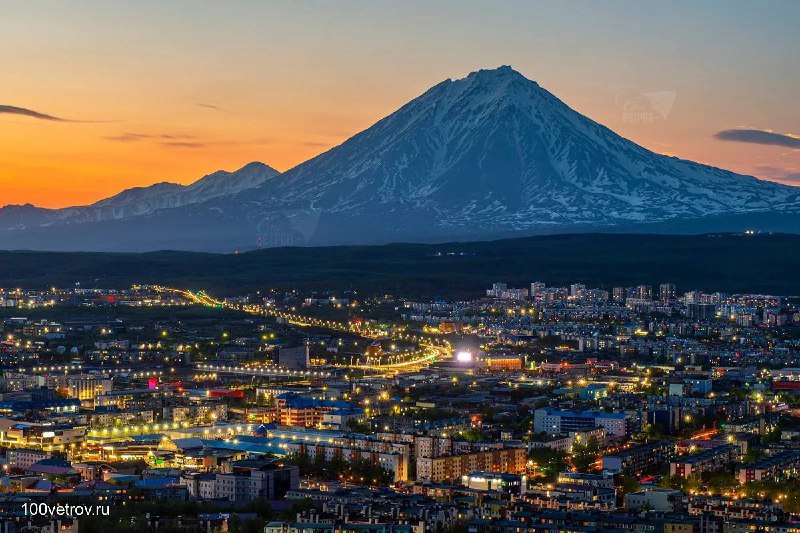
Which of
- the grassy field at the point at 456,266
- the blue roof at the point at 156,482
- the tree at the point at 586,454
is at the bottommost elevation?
the tree at the point at 586,454

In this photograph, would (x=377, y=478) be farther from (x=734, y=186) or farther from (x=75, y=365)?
(x=734, y=186)

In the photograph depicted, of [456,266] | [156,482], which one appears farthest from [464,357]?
[456,266]

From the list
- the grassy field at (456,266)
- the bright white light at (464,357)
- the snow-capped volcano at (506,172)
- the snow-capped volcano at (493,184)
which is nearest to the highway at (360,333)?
the bright white light at (464,357)

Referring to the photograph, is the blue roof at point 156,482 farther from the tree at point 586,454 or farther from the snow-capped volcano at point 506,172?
the snow-capped volcano at point 506,172

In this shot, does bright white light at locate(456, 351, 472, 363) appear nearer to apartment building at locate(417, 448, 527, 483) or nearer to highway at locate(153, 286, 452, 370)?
highway at locate(153, 286, 452, 370)

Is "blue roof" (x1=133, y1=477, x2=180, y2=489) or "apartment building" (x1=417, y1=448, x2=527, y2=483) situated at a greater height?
"blue roof" (x1=133, y1=477, x2=180, y2=489)

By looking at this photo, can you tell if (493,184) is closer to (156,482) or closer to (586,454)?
(586,454)

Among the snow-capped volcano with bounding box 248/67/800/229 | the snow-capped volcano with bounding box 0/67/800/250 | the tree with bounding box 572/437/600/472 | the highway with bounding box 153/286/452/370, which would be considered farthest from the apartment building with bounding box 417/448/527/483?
the snow-capped volcano with bounding box 248/67/800/229

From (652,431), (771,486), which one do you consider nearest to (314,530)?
(771,486)
